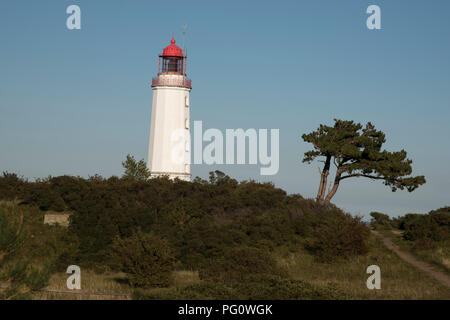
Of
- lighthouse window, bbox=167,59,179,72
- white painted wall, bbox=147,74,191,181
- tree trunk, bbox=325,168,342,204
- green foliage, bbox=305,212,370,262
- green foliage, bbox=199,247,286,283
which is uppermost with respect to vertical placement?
lighthouse window, bbox=167,59,179,72

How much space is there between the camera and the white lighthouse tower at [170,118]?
49.8m

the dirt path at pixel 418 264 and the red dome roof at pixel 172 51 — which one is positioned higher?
the red dome roof at pixel 172 51

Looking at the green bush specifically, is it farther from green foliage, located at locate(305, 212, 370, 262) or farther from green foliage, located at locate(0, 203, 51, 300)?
green foliage, located at locate(305, 212, 370, 262)

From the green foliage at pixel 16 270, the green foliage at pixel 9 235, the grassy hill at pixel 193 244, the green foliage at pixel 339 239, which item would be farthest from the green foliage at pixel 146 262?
the green foliage at pixel 339 239

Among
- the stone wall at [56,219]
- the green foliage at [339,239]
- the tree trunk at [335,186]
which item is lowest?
the green foliage at [339,239]

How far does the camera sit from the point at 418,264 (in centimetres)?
3084

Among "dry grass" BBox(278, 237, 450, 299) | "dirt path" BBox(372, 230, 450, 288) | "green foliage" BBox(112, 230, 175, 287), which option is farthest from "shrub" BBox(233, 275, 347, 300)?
"dirt path" BBox(372, 230, 450, 288)

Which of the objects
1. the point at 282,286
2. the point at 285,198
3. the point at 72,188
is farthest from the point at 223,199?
the point at 282,286

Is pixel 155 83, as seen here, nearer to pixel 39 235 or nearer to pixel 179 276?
pixel 39 235

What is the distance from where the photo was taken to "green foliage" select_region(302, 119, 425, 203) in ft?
140

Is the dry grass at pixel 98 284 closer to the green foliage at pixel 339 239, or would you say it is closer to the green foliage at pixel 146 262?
the green foliage at pixel 146 262

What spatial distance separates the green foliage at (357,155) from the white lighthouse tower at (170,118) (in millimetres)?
10096

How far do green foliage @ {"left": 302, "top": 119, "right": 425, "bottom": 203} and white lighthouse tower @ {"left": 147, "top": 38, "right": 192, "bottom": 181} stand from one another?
10.1 m

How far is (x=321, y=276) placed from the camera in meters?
28.8
